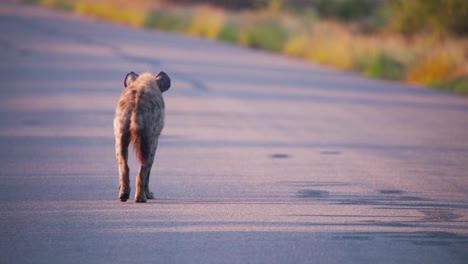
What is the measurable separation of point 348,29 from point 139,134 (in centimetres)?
2782

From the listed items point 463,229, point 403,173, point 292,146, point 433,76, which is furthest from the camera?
point 433,76

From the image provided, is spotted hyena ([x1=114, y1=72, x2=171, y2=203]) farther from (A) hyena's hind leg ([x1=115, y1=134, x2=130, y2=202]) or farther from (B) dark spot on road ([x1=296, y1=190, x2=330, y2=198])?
(B) dark spot on road ([x1=296, y1=190, x2=330, y2=198])

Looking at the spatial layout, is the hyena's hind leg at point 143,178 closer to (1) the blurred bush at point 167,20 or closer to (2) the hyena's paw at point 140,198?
(2) the hyena's paw at point 140,198

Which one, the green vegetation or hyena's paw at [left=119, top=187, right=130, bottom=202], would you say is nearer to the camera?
hyena's paw at [left=119, top=187, right=130, bottom=202]

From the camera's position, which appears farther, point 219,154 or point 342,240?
point 219,154

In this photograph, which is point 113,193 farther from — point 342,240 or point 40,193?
point 342,240

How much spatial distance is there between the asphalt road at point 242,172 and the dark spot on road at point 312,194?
3 centimetres

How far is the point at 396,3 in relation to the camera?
126 feet

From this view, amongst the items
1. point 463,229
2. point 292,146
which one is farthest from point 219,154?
point 463,229

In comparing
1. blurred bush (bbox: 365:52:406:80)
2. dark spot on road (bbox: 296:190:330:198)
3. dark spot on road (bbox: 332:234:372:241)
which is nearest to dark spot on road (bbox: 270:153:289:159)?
dark spot on road (bbox: 296:190:330:198)

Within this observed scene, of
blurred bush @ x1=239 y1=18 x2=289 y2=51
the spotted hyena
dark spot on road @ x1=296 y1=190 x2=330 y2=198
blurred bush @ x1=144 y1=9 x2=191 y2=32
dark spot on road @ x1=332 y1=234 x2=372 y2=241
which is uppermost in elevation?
the spotted hyena

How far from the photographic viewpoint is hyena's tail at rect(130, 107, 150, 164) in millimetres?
9688

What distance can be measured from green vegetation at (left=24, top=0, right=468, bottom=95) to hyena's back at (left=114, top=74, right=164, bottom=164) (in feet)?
45.6

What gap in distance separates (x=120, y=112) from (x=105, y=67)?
51.3 feet
